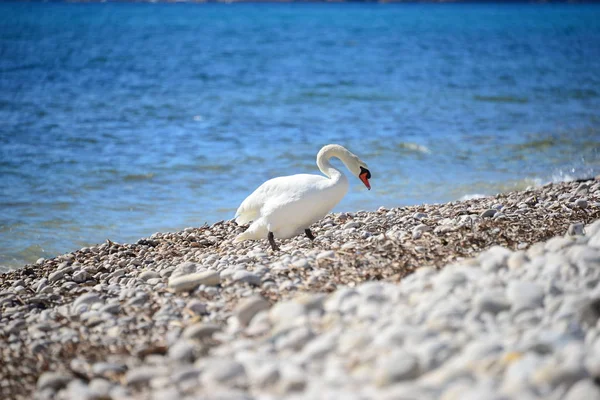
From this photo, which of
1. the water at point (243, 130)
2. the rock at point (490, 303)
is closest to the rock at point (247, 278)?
the rock at point (490, 303)

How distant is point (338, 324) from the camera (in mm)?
4105

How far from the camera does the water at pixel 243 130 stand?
1135 centimetres

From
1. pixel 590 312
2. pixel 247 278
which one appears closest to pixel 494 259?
pixel 590 312

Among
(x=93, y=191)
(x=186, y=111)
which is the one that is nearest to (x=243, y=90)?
(x=186, y=111)

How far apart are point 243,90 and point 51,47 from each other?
18.2 meters

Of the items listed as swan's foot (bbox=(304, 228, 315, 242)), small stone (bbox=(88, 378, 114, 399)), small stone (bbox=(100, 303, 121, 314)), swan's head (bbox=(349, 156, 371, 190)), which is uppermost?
swan's head (bbox=(349, 156, 371, 190))

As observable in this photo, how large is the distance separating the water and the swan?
284 centimetres

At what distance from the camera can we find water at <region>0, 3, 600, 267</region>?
1135 centimetres

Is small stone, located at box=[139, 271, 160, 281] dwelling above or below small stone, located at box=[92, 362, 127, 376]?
below

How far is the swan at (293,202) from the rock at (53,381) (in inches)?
132

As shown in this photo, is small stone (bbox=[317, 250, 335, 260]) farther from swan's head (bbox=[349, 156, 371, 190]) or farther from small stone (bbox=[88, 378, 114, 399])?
small stone (bbox=[88, 378, 114, 399])

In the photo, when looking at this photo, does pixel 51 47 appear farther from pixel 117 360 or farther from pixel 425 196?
pixel 117 360

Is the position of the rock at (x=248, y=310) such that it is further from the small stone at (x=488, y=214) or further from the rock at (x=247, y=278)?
the small stone at (x=488, y=214)

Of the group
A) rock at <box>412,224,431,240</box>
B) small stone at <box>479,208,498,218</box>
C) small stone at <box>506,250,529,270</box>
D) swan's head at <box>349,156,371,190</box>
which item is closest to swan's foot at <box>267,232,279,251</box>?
swan's head at <box>349,156,371,190</box>
